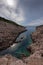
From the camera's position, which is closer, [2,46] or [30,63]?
[30,63]

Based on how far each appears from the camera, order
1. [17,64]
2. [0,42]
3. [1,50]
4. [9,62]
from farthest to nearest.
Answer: [0,42] < [1,50] < [9,62] < [17,64]

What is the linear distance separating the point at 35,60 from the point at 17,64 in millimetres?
4446

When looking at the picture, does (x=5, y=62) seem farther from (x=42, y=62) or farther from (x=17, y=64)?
(x=42, y=62)

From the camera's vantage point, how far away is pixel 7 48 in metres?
67.9

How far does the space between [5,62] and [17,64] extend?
2.88 meters

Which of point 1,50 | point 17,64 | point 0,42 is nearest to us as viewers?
point 17,64

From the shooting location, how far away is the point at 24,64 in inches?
1098

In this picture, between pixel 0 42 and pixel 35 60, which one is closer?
pixel 35 60

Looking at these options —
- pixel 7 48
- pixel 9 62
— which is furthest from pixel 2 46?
pixel 9 62

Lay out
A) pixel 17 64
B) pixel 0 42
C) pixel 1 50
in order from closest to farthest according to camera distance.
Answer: pixel 17 64, pixel 1 50, pixel 0 42

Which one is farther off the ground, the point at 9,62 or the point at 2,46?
the point at 2,46

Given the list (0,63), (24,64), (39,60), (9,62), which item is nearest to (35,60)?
(39,60)

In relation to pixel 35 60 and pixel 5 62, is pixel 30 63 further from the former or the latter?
pixel 5 62

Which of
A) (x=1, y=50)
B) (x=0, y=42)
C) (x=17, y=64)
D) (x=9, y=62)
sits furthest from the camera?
(x=0, y=42)
